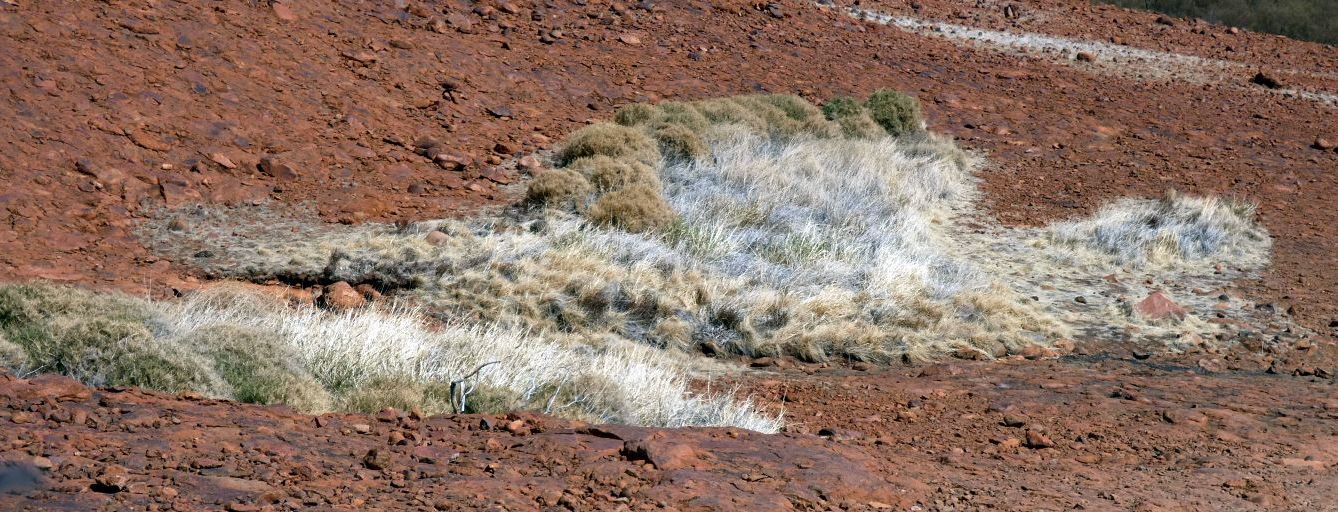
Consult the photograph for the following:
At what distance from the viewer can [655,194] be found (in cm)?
1040

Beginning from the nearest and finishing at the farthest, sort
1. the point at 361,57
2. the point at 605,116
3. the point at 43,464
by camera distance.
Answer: the point at 43,464 → the point at 361,57 → the point at 605,116

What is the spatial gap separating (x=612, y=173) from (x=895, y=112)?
206 inches

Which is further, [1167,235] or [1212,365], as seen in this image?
[1167,235]

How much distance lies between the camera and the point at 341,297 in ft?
27.2

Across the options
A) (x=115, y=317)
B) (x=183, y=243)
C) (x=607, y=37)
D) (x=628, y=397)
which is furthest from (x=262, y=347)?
(x=607, y=37)

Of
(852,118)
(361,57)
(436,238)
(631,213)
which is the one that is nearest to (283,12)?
A: (361,57)

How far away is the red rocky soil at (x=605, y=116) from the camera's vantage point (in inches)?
179

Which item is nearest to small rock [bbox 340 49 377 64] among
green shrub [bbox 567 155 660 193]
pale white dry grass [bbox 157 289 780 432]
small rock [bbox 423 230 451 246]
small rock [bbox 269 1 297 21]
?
small rock [bbox 269 1 297 21]

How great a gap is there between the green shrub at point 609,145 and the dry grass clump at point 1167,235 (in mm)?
3821

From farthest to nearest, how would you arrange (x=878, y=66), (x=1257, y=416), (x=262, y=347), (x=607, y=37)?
(x=878, y=66), (x=607, y=37), (x=1257, y=416), (x=262, y=347)

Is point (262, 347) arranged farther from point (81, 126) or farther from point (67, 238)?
point (81, 126)

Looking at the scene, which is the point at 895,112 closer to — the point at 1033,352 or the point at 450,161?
the point at 450,161

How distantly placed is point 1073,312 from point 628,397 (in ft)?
16.1

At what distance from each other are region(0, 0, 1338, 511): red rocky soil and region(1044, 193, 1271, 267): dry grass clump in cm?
39
